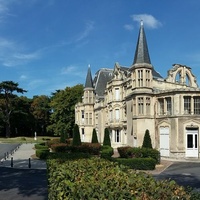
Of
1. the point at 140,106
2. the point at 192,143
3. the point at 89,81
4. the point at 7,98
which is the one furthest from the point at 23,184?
the point at 7,98

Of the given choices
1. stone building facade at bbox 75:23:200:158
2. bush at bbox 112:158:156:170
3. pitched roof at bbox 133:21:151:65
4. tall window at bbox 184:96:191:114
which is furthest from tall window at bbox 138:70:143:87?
bush at bbox 112:158:156:170

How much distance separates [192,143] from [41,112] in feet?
211

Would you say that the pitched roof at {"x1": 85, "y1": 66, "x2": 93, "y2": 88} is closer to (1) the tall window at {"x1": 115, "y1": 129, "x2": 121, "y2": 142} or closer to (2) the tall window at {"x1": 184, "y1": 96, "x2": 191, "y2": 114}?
(1) the tall window at {"x1": 115, "y1": 129, "x2": 121, "y2": 142}

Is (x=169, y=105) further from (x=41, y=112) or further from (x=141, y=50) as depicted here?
(x=41, y=112)

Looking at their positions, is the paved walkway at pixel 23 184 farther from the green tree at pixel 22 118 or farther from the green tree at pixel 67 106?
the green tree at pixel 22 118

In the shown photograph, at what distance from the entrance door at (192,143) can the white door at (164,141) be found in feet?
6.84

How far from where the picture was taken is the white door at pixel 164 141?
29.9 metres

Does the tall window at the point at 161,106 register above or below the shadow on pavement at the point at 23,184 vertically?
above

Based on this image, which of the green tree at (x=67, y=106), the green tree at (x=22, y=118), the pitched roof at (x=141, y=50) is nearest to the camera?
the pitched roof at (x=141, y=50)

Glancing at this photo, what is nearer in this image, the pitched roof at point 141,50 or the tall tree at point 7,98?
the pitched roof at point 141,50

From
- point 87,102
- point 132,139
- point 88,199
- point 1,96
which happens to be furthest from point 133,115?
point 1,96

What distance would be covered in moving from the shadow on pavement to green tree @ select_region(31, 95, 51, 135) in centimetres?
6528

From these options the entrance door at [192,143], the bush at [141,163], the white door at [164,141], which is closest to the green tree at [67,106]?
the white door at [164,141]

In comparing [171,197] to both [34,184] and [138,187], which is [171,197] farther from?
[34,184]
